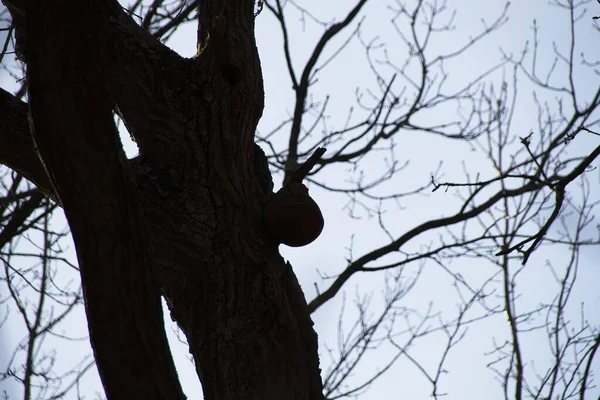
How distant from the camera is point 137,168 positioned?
1.98 metres

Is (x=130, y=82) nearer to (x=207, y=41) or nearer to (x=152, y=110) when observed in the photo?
(x=152, y=110)

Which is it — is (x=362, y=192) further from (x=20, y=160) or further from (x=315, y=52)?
(x=20, y=160)

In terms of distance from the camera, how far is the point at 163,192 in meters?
1.92

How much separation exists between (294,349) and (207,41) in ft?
3.47

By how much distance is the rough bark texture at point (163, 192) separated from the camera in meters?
1.36

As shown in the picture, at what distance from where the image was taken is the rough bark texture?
1.36m

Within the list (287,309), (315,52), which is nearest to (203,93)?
(287,309)

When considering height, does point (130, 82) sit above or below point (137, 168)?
above

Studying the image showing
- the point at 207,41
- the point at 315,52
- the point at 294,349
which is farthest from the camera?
the point at 315,52

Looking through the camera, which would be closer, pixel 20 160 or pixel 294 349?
pixel 294 349

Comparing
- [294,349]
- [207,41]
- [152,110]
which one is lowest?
[294,349]

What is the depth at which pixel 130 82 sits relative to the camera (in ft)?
6.83

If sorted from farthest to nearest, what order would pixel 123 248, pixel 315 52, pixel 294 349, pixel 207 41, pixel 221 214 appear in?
1. pixel 315 52
2. pixel 207 41
3. pixel 221 214
4. pixel 294 349
5. pixel 123 248

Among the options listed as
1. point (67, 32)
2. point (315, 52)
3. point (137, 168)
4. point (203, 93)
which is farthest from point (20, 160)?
point (315, 52)
